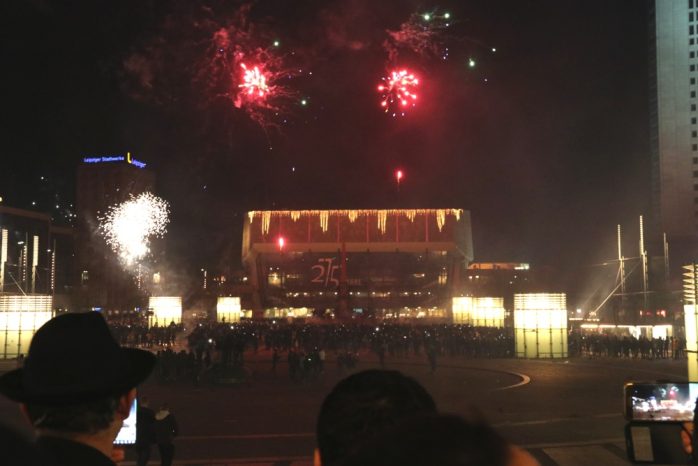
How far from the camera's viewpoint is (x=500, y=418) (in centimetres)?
1775

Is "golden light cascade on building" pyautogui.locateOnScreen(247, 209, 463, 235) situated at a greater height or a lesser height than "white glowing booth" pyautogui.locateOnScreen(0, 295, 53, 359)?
greater

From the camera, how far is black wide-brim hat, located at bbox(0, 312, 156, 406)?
79.7 inches

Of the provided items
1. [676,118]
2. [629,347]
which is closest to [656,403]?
[629,347]

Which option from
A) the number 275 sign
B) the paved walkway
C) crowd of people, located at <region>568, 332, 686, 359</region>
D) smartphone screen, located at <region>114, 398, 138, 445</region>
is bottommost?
the paved walkway

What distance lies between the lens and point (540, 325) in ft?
108

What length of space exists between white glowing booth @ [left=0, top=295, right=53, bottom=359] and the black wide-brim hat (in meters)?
22.1

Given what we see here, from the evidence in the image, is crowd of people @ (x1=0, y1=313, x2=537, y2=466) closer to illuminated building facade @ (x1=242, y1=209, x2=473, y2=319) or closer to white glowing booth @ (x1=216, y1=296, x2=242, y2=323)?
white glowing booth @ (x1=216, y1=296, x2=242, y2=323)

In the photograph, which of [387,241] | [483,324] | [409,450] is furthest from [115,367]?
[387,241]

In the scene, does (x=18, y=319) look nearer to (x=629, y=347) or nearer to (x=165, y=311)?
(x=165, y=311)

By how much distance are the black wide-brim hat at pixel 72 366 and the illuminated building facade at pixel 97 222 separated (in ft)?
287

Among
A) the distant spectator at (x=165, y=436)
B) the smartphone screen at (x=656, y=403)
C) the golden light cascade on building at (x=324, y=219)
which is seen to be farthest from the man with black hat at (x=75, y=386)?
the golden light cascade on building at (x=324, y=219)

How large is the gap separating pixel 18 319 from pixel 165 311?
24.2 meters

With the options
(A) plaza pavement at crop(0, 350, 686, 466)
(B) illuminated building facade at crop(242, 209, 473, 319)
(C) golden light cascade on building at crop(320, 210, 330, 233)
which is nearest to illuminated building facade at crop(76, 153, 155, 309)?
(B) illuminated building facade at crop(242, 209, 473, 319)

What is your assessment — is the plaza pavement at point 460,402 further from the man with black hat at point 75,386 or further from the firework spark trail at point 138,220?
the firework spark trail at point 138,220
